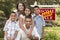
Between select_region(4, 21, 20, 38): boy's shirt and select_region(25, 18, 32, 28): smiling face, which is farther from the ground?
select_region(25, 18, 32, 28): smiling face

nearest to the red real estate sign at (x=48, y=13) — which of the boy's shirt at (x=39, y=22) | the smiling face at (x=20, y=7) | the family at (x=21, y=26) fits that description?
the boy's shirt at (x=39, y=22)

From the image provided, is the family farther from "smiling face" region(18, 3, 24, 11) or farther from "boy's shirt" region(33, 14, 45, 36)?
"boy's shirt" region(33, 14, 45, 36)

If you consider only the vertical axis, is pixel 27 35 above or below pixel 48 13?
below

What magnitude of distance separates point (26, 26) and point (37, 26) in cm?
75

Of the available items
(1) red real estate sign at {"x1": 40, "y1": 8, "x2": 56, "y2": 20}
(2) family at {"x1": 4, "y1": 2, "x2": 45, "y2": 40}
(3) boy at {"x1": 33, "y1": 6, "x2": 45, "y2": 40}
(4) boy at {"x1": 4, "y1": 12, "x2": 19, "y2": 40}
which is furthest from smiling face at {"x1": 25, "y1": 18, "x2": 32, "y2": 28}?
(1) red real estate sign at {"x1": 40, "y1": 8, "x2": 56, "y2": 20}

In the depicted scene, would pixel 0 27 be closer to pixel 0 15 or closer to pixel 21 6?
pixel 0 15

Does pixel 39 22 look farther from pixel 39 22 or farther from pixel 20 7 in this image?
pixel 20 7

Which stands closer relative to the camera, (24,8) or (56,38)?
(24,8)

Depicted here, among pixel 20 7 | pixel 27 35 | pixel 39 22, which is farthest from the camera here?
pixel 39 22

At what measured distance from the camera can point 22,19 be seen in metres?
7.04

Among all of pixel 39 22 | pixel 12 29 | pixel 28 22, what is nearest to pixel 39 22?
pixel 39 22

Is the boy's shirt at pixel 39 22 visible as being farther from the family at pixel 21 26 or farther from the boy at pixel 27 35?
the boy at pixel 27 35

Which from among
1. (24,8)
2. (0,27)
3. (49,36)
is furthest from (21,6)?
(0,27)

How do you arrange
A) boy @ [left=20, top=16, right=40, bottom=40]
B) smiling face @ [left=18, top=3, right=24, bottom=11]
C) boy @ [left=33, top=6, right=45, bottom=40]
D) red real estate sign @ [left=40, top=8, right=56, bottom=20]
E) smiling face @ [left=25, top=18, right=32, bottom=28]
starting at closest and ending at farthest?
boy @ [left=20, top=16, right=40, bottom=40]
smiling face @ [left=25, top=18, right=32, bottom=28]
smiling face @ [left=18, top=3, right=24, bottom=11]
boy @ [left=33, top=6, right=45, bottom=40]
red real estate sign @ [left=40, top=8, right=56, bottom=20]
